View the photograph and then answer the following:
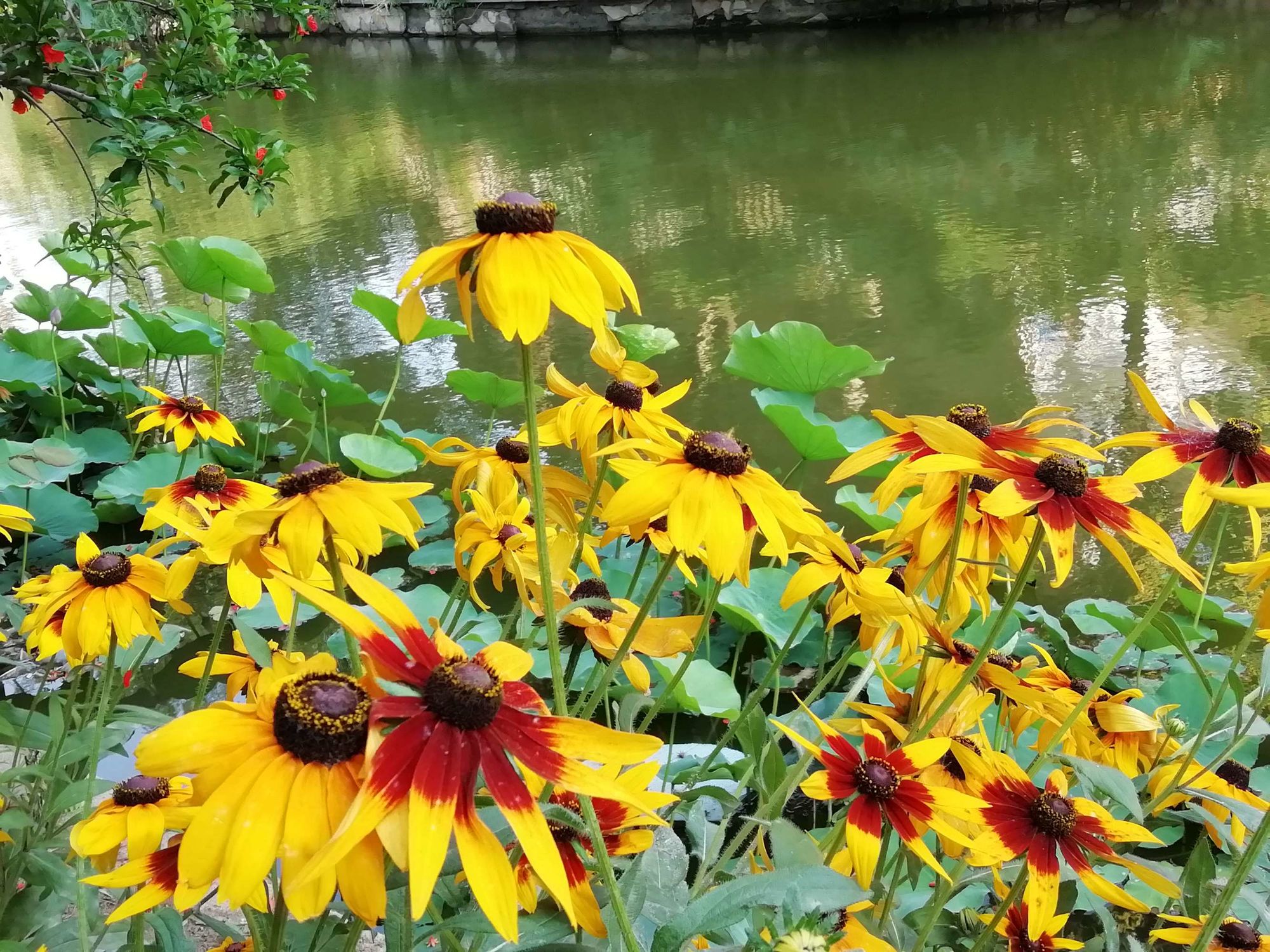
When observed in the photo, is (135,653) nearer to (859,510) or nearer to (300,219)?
(859,510)

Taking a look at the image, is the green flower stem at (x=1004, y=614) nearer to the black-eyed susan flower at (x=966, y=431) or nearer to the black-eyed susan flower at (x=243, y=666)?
the black-eyed susan flower at (x=966, y=431)

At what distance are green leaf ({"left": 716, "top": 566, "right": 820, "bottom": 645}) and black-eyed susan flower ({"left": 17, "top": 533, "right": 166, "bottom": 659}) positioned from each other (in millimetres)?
836

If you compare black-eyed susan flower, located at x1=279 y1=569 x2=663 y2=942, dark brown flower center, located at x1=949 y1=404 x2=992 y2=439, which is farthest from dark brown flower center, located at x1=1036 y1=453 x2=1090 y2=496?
black-eyed susan flower, located at x1=279 y1=569 x2=663 y2=942

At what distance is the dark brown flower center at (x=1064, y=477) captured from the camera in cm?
56

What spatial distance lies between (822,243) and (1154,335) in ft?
4.32

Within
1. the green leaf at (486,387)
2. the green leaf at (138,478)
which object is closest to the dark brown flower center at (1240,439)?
the green leaf at (486,387)

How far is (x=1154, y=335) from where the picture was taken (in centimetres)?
270

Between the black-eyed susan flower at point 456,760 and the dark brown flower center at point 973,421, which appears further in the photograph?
the dark brown flower center at point 973,421

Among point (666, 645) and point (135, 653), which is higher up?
point (666, 645)

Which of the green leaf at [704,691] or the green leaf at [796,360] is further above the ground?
the green leaf at [796,360]

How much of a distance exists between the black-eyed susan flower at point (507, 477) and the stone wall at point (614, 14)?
430 inches

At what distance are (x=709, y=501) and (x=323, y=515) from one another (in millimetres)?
208

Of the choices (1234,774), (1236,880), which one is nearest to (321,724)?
(1236,880)

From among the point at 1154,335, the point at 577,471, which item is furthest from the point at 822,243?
the point at 577,471
